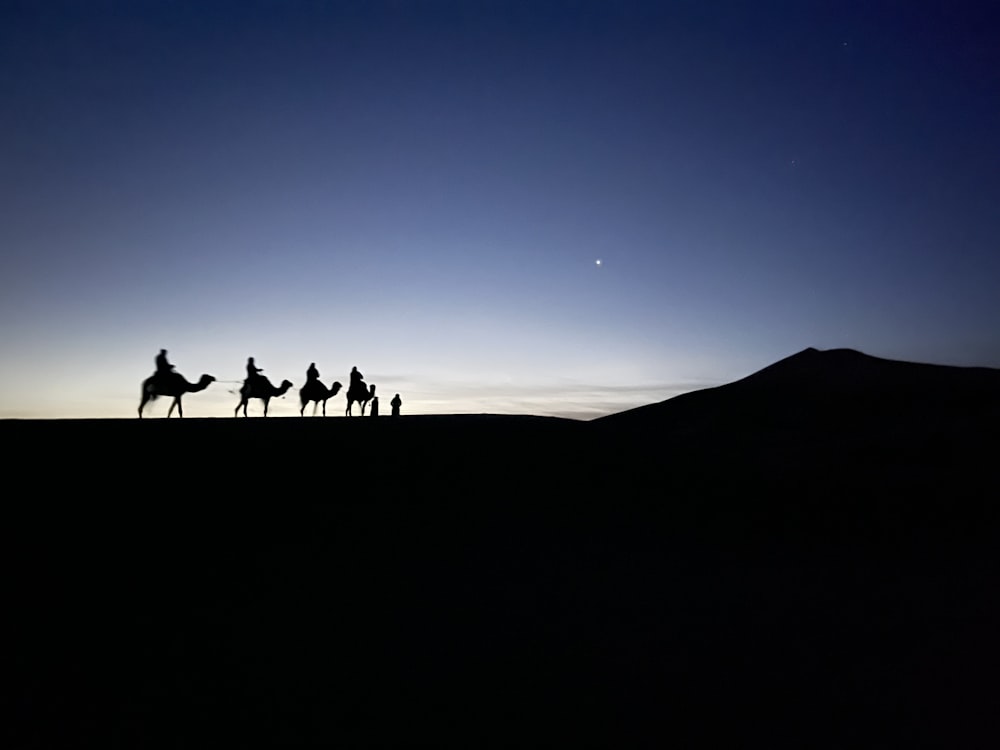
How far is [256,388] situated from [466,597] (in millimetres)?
14832

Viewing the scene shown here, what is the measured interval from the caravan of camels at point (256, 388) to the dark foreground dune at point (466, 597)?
344 cm

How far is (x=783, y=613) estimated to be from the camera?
302 inches

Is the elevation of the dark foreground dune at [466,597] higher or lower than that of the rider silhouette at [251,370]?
lower

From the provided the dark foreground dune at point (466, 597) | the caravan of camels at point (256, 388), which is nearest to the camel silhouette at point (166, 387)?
the caravan of camels at point (256, 388)

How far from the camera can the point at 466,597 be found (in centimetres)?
732

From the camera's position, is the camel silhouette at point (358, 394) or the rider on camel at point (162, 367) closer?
the rider on camel at point (162, 367)

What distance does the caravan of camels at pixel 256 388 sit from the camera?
17375 mm

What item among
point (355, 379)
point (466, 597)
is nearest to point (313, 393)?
point (355, 379)

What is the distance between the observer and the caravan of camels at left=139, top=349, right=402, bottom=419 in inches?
684

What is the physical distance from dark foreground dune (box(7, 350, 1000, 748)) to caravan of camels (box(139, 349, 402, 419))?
11.3ft

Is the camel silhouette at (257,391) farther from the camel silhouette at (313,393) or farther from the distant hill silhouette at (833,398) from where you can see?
the distant hill silhouette at (833,398)

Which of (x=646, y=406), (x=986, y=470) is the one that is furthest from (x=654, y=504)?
(x=646, y=406)

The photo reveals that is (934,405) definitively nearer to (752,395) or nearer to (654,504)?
(752,395)

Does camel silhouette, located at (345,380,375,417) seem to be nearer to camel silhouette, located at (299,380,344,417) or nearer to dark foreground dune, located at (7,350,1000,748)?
camel silhouette, located at (299,380,344,417)
